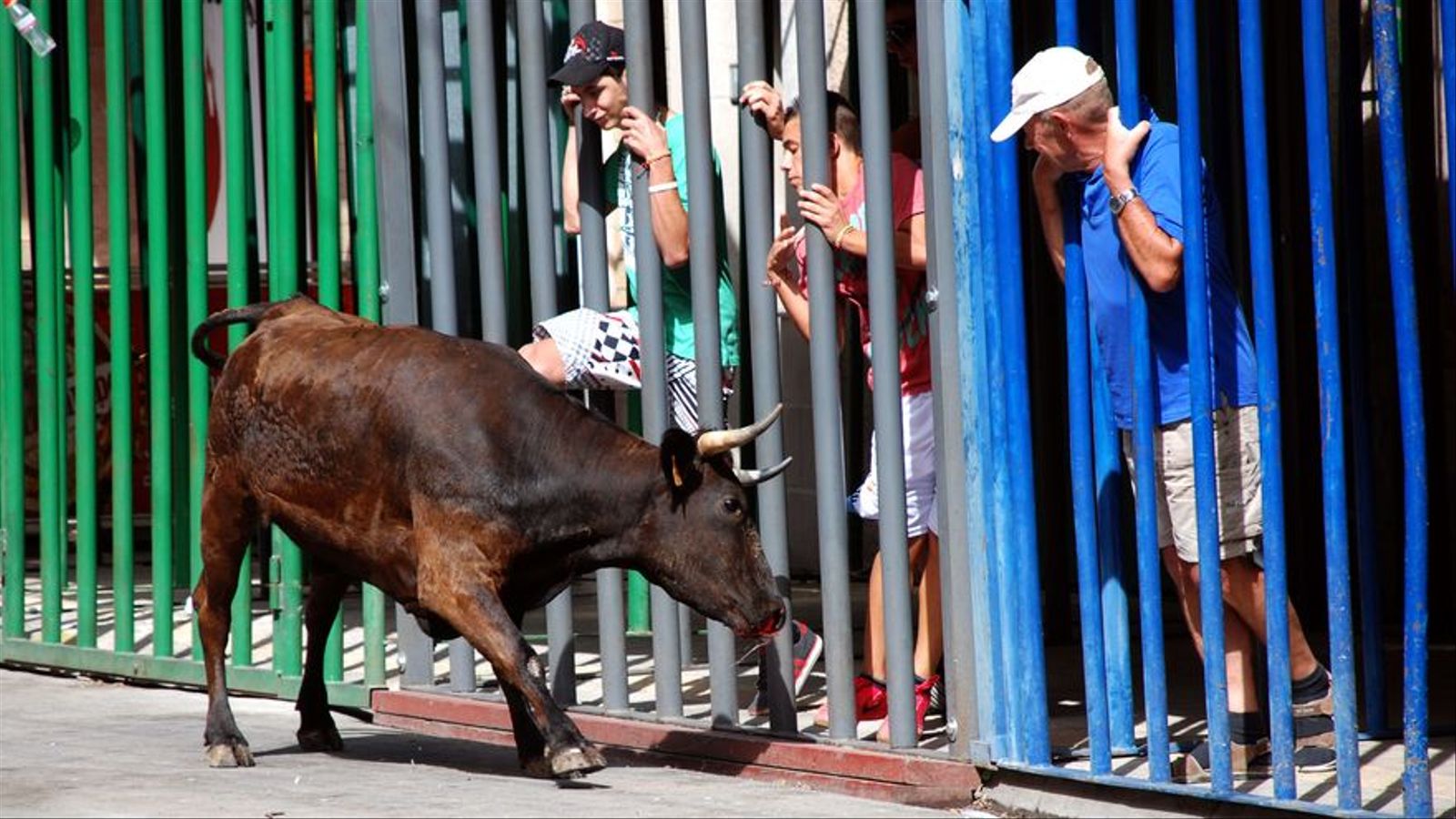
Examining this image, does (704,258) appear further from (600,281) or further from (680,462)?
(680,462)

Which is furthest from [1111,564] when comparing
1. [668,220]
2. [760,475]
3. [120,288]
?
[120,288]

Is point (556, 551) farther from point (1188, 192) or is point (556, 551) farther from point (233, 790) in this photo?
point (1188, 192)

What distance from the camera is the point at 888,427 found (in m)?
6.98

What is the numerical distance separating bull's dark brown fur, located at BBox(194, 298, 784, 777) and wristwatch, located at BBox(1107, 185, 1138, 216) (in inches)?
49.9

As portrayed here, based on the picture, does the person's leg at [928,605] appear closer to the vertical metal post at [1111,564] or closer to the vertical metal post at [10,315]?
the vertical metal post at [1111,564]

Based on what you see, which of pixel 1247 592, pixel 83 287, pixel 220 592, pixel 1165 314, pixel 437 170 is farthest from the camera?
pixel 83 287

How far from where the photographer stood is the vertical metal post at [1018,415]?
6.61 metres

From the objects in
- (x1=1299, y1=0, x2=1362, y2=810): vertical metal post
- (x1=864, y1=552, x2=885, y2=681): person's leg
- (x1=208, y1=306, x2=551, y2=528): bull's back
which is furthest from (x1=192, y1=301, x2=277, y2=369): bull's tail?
(x1=1299, y1=0, x2=1362, y2=810): vertical metal post

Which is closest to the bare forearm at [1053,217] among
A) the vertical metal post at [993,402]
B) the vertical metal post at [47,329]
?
the vertical metal post at [993,402]

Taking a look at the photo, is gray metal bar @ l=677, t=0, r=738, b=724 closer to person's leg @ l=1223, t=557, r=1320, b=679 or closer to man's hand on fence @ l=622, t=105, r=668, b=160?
man's hand on fence @ l=622, t=105, r=668, b=160

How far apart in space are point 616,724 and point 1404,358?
9.48 feet

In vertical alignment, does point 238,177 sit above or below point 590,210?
above

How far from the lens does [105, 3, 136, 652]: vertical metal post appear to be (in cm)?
923

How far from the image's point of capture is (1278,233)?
9.23 meters
